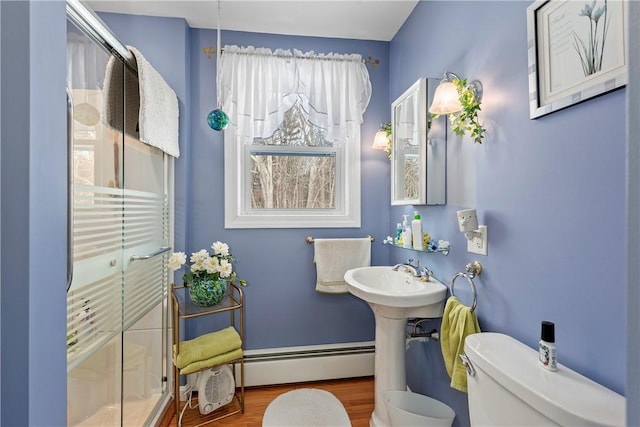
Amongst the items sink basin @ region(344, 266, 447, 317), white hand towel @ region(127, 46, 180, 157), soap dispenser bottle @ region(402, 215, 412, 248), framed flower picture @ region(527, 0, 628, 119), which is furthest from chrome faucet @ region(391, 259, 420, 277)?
white hand towel @ region(127, 46, 180, 157)

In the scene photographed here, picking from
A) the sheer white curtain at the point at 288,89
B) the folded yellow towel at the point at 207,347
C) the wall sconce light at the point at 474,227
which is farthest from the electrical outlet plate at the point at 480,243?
the folded yellow towel at the point at 207,347

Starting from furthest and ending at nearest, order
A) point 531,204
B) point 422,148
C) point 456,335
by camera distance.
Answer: point 422,148
point 456,335
point 531,204

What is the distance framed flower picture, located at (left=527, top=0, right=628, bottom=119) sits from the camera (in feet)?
2.45

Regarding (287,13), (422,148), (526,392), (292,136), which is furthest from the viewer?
(292,136)

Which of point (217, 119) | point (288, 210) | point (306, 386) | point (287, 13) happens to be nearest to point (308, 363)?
point (306, 386)

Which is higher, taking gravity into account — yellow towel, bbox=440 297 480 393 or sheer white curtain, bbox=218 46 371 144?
sheer white curtain, bbox=218 46 371 144

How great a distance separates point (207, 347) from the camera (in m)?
1.67

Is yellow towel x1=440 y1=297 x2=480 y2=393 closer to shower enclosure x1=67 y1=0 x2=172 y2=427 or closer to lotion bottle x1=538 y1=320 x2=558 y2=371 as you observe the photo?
lotion bottle x1=538 y1=320 x2=558 y2=371

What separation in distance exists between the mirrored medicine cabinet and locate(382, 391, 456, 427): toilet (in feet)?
3.24

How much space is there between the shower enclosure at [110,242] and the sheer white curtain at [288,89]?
1.96ft

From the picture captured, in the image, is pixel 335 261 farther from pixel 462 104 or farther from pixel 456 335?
pixel 462 104

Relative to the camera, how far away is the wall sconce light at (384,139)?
6.70ft

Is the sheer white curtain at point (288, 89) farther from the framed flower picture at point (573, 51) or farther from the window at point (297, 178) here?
the framed flower picture at point (573, 51)

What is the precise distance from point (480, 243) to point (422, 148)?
1.94 ft
